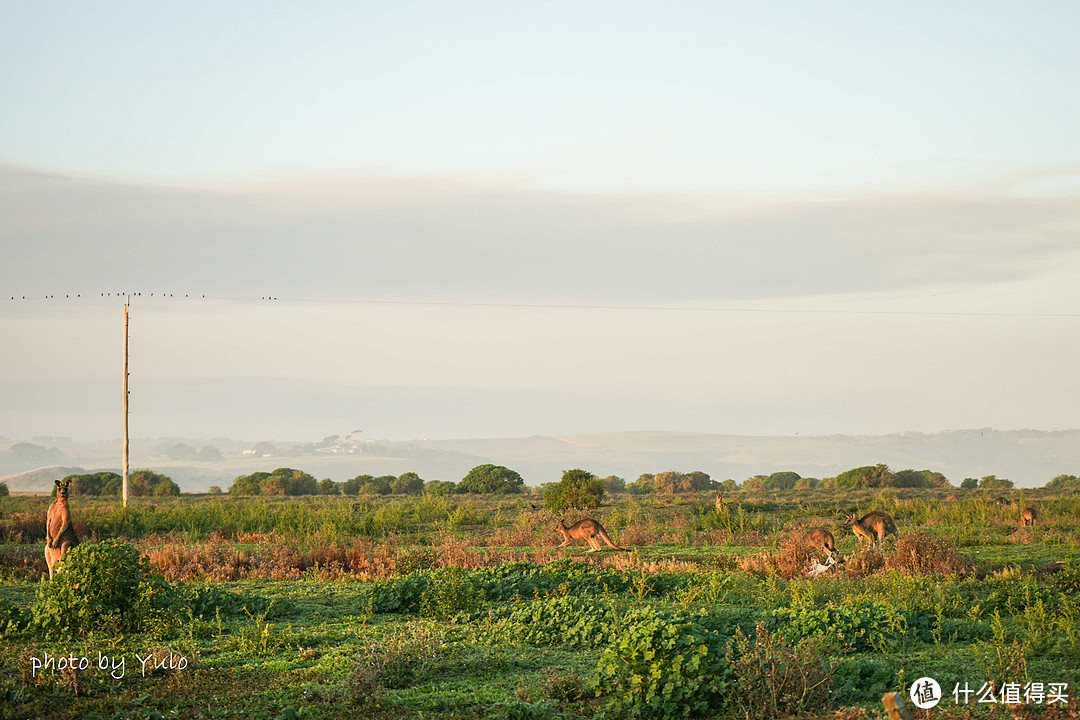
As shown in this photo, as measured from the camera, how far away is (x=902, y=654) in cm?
923

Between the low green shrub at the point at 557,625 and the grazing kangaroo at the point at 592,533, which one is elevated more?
the low green shrub at the point at 557,625

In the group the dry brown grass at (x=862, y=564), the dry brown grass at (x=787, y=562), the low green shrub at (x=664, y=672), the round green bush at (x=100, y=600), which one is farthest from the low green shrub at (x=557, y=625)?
the dry brown grass at (x=862, y=564)

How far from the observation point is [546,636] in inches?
396

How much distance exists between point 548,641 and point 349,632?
2.44 meters

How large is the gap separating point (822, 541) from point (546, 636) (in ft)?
25.1

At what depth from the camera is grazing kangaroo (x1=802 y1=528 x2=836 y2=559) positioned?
1576cm

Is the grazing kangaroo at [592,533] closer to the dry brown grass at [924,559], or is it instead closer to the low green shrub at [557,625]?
the dry brown grass at [924,559]

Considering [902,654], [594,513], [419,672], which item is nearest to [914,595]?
[902,654]

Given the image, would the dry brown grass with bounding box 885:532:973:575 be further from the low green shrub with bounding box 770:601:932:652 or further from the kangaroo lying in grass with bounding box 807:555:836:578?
the low green shrub with bounding box 770:601:932:652

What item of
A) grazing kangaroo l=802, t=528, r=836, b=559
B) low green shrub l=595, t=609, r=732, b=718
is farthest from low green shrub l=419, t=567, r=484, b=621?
grazing kangaroo l=802, t=528, r=836, b=559

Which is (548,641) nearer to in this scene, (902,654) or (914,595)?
(902,654)

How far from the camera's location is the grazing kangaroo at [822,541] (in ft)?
51.7

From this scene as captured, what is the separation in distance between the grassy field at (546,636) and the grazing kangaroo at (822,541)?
0.26 m

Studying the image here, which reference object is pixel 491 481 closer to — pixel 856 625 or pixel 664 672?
pixel 856 625
